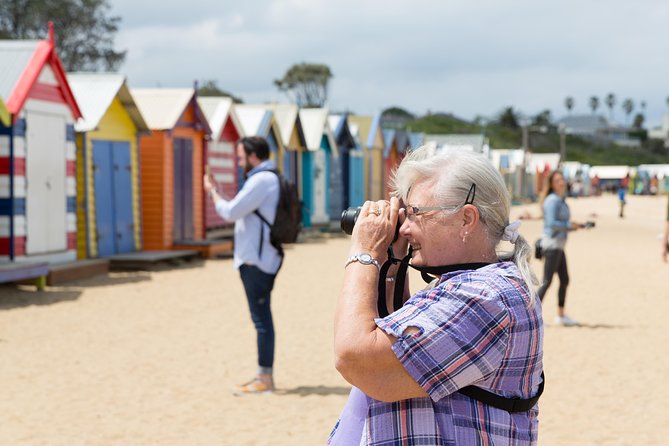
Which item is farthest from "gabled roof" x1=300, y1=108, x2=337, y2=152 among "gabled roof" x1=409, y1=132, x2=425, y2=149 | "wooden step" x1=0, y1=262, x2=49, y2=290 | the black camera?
the black camera

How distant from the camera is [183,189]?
17.6 meters

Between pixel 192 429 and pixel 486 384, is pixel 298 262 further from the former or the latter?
pixel 486 384

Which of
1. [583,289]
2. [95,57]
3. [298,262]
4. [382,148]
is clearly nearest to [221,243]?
[298,262]

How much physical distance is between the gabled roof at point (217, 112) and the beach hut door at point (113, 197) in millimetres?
3714

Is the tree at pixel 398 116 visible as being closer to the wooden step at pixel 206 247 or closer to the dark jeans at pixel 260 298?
the wooden step at pixel 206 247

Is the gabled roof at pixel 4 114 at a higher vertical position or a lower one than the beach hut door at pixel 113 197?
higher

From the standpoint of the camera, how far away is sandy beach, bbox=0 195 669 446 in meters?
5.46

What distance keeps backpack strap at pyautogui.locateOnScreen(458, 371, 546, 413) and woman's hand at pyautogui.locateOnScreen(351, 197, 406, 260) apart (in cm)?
37

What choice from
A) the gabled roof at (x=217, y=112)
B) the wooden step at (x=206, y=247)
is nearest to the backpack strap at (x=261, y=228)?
the wooden step at (x=206, y=247)

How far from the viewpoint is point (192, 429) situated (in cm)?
545

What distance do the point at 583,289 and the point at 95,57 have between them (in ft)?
142

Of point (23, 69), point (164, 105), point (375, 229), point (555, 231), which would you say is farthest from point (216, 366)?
point (164, 105)

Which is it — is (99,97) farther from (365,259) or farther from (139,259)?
(365,259)

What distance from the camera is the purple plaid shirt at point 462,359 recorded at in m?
1.89
